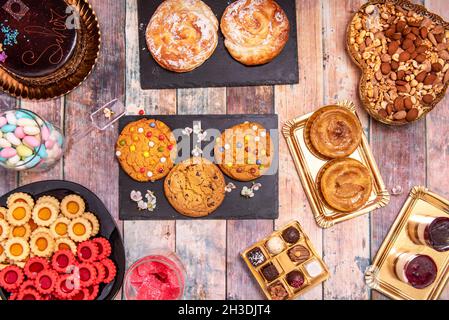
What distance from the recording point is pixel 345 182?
2254mm

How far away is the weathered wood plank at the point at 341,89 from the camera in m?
2.33

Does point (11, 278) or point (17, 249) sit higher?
point (17, 249)

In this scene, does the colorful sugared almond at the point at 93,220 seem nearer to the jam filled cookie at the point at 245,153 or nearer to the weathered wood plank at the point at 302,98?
the jam filled cookie at the point at 245,153

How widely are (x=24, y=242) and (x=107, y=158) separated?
53 centimetres

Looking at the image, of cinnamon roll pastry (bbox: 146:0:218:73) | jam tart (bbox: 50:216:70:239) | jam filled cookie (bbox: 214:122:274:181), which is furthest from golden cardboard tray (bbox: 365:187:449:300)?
jam tart (bbox: 50:216:70:239)

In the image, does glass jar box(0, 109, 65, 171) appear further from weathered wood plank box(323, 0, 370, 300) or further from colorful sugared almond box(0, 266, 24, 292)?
weathered wood plank box(323, 0, 370, 300)

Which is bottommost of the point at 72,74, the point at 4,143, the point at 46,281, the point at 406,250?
the point at 46,281

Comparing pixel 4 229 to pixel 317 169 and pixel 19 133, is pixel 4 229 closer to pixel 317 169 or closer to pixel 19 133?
pixel 19 133

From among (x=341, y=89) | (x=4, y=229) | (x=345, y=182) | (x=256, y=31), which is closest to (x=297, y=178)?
(x=345, y=182)

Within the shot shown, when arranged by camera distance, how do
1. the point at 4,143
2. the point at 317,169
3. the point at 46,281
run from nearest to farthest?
the point at 4,143 < the point at 46,281 < the point at 317,169

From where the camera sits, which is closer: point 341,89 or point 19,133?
point 19,133

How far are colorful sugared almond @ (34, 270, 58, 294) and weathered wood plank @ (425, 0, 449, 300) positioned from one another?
1.80 metres

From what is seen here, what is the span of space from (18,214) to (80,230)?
0.29m

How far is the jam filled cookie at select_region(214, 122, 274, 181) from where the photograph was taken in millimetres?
2279
